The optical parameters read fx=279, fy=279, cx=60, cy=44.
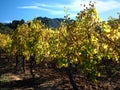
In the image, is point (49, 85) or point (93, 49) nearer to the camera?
point (93, 49)

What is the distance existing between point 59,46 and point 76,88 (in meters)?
5.47

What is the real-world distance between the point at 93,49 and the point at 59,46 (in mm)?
8429

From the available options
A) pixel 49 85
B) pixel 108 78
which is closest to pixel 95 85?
pixel 108 78

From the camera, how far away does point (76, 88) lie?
3369 centimetres

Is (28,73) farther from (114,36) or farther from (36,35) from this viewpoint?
(114,36)

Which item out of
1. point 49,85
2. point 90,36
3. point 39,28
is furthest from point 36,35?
point 90,36

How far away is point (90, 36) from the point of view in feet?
89.2

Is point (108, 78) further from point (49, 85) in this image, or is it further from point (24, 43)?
point (24, 43)

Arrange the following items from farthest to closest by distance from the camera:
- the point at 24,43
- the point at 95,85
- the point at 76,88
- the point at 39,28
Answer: the point at 24,43 < the point at 39,28 < the point at 95,85 < the point at 76,88

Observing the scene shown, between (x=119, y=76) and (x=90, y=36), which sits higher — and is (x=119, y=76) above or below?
below

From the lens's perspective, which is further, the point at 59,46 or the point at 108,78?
the point at 108,78

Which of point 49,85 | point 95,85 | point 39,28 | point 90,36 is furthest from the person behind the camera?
point 39,28

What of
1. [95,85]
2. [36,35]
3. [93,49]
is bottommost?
[95,85]

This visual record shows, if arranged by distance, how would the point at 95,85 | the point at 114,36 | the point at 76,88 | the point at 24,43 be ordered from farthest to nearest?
the point at 24,43 < the point at 95,85 < the point at 76,88 < the point at 114,36
